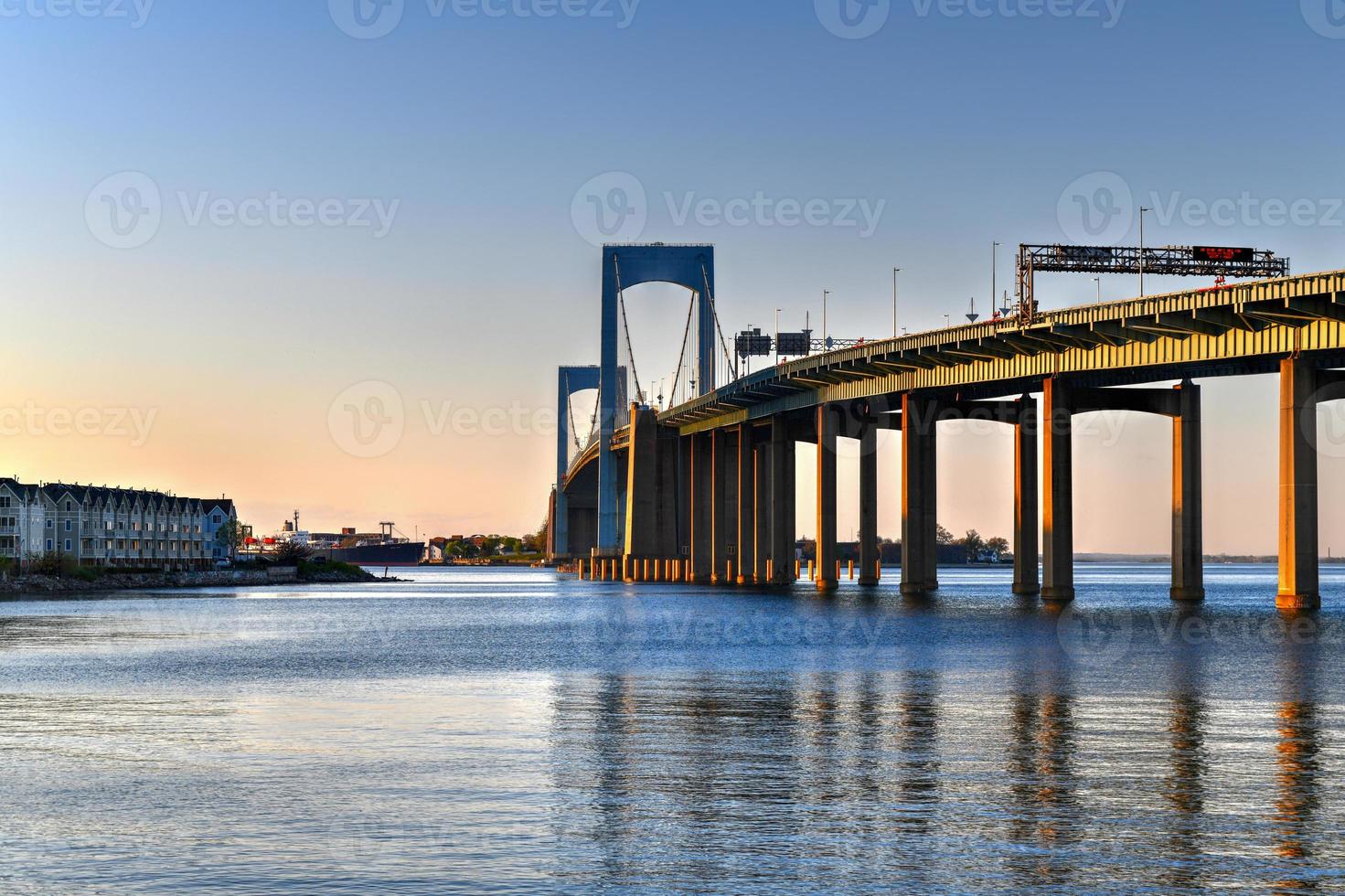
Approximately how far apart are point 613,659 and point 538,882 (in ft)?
116

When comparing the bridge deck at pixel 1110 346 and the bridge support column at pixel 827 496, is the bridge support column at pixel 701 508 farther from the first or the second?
the bridge deck at pixel 1110 346

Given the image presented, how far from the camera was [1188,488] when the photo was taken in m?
99.1

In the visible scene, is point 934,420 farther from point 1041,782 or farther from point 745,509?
point 1041,782

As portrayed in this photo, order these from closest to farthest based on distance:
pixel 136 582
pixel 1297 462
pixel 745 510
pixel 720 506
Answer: pixel 1297 462, pixel 136 582, pixel 745 510, pixel 720 506

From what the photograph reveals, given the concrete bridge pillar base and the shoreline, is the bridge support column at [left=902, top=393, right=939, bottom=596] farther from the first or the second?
the shoreline

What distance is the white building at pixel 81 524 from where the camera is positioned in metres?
167

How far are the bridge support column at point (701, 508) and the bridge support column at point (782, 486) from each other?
18.6m

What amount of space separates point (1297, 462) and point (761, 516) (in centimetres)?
8526

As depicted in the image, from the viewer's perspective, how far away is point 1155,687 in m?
38.7

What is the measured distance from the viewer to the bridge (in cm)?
7488

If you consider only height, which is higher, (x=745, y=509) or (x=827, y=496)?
(x=827, y=496)

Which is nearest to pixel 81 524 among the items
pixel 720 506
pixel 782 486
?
pixel 720 506

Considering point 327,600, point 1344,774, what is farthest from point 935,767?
point 327,600

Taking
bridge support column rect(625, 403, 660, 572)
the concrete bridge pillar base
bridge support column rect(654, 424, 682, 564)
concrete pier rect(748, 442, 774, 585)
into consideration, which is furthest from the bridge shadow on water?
bridge support column rect(654, 424, 682, 564)
